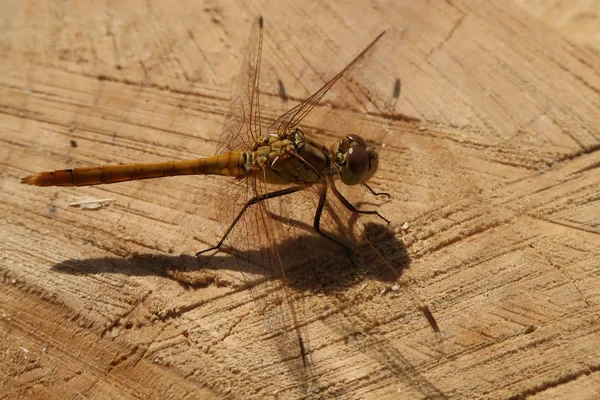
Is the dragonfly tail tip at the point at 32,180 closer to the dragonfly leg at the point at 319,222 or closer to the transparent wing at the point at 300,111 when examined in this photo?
the transparent wing at the point at 300,111

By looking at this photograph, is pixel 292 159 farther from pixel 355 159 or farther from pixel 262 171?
pixel 355 159

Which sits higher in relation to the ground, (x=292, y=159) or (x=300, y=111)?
(x=300, y=111)

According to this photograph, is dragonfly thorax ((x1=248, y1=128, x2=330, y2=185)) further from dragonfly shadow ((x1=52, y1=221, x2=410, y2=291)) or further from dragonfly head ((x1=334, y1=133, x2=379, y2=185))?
dragonfly shadow ((x1=52, y1=221, x2=410, y2=291))

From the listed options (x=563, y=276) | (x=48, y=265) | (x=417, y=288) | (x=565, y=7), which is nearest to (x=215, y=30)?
(x=48, y=265)

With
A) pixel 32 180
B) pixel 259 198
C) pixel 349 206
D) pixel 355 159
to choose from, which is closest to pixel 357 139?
pixel 355 159

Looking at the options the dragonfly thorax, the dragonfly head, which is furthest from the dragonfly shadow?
the dragonfly thorax

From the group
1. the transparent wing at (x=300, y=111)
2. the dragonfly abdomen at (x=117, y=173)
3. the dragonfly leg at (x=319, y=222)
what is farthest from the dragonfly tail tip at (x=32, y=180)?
the dragonfly leg at (x=319, y=222)
